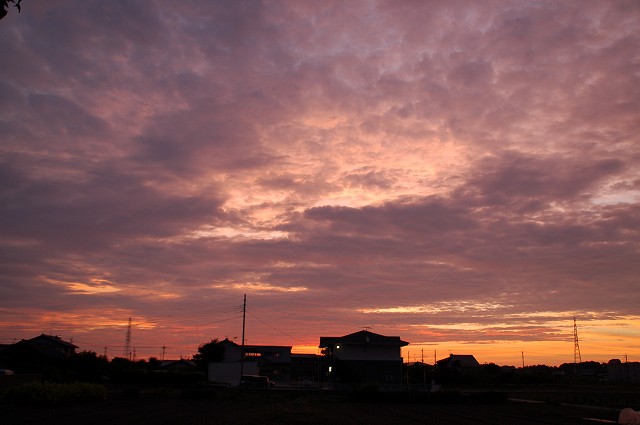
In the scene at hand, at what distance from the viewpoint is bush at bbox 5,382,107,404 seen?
34.7 m

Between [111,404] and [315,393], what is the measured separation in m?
23.1

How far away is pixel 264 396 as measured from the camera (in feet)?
160

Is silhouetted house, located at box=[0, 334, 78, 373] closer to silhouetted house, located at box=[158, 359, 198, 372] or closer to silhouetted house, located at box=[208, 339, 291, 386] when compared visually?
silhouetted house, located at box=[158, 359, 198, 372]

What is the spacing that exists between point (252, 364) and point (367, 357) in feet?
67.2

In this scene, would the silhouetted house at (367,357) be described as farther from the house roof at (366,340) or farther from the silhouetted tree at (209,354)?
the silhouetted tree at (209,354)

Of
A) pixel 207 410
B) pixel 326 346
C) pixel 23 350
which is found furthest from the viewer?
pixel 23 350

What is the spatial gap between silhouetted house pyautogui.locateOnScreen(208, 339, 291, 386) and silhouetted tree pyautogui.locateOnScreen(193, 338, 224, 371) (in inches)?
93.5

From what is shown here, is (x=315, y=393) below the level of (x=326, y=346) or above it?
below

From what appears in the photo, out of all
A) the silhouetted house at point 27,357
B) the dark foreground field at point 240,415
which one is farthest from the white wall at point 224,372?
the dark foreground field at point 240,415

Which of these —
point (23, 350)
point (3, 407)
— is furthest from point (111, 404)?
point (23, 350)

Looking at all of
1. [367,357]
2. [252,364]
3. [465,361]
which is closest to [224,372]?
[252,364]

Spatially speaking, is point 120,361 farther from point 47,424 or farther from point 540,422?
point 540,422

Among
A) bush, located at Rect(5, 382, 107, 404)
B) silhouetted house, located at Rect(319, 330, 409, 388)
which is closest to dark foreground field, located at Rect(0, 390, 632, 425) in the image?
bush, located at Rect(5, 382, 107, 404)

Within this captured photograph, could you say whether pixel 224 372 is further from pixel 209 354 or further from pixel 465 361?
pixel 465 361
